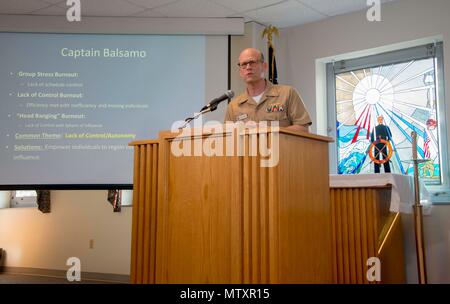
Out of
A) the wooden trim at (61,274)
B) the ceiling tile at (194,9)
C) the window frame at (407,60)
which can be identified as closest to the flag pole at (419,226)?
the window frame at (407,60)

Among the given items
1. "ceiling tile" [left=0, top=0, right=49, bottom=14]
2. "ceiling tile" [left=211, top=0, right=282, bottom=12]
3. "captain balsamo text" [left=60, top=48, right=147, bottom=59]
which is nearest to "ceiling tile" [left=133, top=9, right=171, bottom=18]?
"captain balsamo text" [left=60, top=48, right=147, bottom=59]

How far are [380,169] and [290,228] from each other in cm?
273

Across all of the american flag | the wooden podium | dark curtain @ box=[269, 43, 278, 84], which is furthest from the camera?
dark curtain @ box=[269, 43, 278, 84]

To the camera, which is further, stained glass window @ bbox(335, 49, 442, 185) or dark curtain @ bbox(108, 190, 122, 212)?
dark curtain @ bbox(108, 190, 122, 212)

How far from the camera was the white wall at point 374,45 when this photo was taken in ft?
12.3

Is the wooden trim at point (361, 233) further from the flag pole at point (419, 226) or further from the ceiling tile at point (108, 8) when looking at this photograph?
the ceiling tile at point (108, 8)

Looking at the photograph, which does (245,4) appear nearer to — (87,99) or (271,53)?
(271,53)

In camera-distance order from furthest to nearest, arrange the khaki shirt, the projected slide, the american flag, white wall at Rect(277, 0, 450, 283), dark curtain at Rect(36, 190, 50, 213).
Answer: dark curtain at Rect(36, 190, 50, 213) → the projected slide → the american flag → white wall at Rect(277, 0, 450, 283) → the khaki shirt

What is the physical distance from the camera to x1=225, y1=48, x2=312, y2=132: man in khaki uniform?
271 centimetres

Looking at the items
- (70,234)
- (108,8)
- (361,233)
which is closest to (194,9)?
(108,8)

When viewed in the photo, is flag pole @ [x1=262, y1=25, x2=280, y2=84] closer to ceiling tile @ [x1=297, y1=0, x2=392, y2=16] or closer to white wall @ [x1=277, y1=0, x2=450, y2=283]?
white wall @ [x1=277, y1=0, x2=450, y2=283]

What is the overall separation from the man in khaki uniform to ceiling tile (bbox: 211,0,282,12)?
1.73 meters

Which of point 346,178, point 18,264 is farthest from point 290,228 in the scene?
point 18,264
